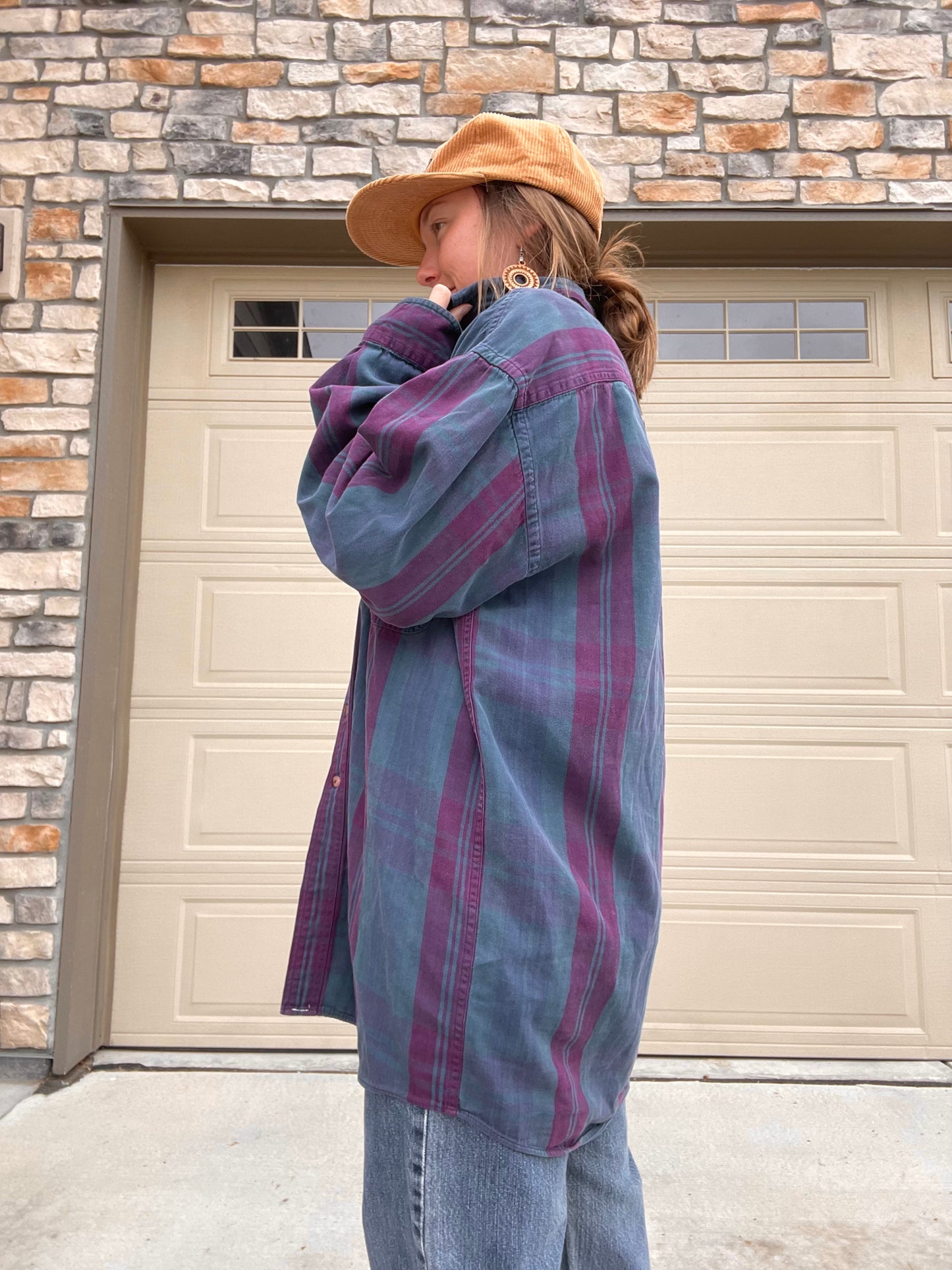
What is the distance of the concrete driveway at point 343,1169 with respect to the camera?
1.92 metres

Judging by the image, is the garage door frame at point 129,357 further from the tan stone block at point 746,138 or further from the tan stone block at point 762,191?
the tan stone block at point 746,138

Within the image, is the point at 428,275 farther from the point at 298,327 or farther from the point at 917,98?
the point at 917,98

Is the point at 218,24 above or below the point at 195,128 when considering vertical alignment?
above

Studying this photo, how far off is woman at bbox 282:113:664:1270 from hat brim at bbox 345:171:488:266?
183 mm

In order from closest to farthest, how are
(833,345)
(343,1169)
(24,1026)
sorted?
(343,1169) → (24,1026) → (833,345)

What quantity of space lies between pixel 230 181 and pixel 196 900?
2.47m

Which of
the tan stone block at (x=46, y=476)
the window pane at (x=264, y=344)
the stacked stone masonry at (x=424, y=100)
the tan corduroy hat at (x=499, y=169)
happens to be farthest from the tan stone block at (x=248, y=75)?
the tan corduroy hat at (x=499, y=169)

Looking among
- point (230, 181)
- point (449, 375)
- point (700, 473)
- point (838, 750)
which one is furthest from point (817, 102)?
point (449, 375)

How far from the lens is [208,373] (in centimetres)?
339

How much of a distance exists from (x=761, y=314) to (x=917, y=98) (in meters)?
0.84

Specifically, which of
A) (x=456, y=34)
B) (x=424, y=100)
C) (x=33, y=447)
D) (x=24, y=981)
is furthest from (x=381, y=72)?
(x=24, y=981)

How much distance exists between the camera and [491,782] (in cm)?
88

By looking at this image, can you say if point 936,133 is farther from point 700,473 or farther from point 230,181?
point 230,181

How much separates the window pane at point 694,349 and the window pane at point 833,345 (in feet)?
1.01
